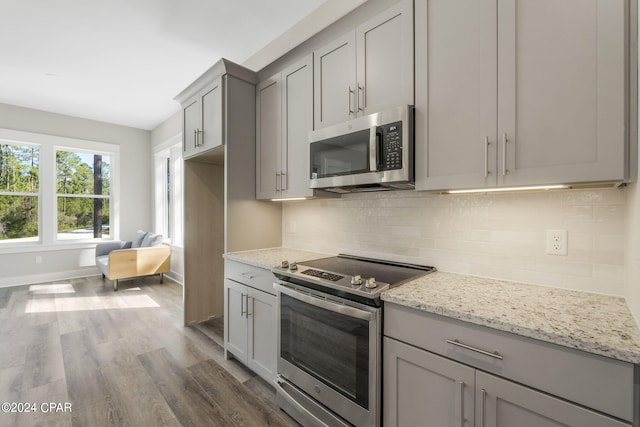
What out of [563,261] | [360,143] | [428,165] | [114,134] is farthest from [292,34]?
[114,134]

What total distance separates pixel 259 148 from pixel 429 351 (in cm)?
212

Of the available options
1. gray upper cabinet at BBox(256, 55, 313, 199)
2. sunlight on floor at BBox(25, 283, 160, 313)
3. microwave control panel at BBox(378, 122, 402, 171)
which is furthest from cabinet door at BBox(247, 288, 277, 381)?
sunlight on floor at BBox(25, 283, 160, 313)

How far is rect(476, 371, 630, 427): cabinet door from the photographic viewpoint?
90 cm

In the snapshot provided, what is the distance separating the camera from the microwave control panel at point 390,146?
1.58 m

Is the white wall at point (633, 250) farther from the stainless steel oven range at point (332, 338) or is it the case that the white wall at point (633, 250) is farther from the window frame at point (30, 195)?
the window frame at point (30, 195)

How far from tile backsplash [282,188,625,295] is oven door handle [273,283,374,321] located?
2.28ft

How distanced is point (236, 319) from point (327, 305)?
117 cm

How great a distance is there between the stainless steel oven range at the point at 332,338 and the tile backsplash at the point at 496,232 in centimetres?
20

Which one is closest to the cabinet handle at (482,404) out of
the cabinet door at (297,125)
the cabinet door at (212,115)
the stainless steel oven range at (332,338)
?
the stainless steel oven range at (332,338)

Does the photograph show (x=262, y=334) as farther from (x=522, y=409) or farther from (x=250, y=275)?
(x=522, y=409)

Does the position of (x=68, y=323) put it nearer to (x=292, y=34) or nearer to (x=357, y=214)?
(x=357, y=214)

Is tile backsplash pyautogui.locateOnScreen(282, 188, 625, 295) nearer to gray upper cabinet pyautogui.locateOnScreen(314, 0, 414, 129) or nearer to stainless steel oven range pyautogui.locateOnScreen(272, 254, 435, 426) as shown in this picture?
stainless steel oven range pyautogui.locateOnScreen(272, 254, 435, 426)

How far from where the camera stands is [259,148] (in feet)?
8.71

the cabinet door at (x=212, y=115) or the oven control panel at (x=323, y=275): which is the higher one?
the cabinet door at (x=212, y=115)
